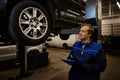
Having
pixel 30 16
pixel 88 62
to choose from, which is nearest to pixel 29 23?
pixel 30 16

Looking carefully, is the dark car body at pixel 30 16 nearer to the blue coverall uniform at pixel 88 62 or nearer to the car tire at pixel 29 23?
the car tire at pixel 29 23

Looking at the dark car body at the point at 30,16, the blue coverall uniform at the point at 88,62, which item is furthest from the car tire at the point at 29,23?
the blue coverall uniform at the point at 88,62

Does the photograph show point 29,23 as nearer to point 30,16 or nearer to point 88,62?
point 30,16

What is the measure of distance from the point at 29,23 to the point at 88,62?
1.18 metres

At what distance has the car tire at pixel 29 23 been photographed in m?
2.35

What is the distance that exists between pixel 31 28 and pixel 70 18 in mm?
1124

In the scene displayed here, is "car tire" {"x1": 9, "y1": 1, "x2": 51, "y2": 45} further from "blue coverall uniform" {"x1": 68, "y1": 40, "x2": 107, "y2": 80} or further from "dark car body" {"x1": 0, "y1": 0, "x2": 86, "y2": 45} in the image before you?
"blue coverall uniform" {"x1": 68, "y1": 40, "x2": 107, "y2": 80}

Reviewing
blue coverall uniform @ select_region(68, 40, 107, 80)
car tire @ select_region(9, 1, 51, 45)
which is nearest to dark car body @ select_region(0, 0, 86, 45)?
car tire @ select_region(9, 1, 51, 45)

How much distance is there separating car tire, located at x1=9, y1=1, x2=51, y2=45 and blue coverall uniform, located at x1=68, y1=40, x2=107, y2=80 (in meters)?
0.81

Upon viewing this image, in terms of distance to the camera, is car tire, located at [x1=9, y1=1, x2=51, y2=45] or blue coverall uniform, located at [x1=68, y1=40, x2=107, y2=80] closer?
blue coverall uniform, located at [x1=68, y1=40, x2=107, y2=80]

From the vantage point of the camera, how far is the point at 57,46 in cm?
1348

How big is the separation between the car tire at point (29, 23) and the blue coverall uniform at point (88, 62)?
32.0 inches

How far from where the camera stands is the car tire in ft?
7.72

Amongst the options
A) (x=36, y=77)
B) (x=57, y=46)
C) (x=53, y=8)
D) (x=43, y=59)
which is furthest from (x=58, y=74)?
(x=57, y=46)
